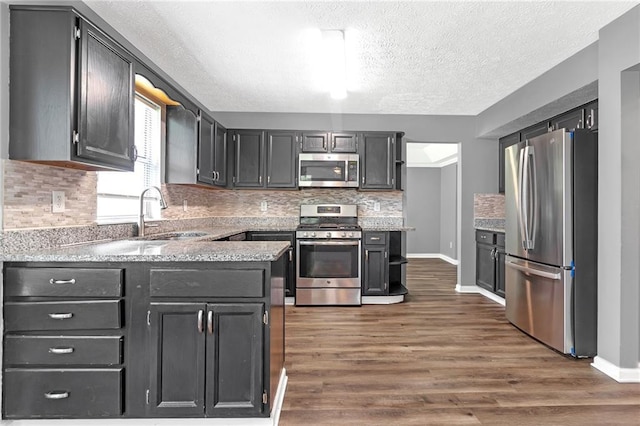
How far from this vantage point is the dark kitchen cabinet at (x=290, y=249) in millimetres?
4317

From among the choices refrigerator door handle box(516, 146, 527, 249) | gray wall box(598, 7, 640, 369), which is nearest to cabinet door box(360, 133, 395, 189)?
refrigerator door handle box(516, 146, 527, 249)

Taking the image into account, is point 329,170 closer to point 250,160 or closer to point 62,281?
point 250,160

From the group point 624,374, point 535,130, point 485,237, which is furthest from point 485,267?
point 624,374

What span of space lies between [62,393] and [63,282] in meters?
0.53

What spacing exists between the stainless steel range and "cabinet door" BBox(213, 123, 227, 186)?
115 centimetres

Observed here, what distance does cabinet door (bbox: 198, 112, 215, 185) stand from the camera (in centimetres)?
362

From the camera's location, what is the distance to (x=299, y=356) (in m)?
2.76

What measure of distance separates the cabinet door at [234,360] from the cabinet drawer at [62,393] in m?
0.46

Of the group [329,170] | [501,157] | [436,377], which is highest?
[501,157]

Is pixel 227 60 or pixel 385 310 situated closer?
pixel 227 60

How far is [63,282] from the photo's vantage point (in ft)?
5.55

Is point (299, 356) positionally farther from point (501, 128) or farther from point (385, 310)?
point (501, 128)

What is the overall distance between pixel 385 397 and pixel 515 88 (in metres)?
3.43

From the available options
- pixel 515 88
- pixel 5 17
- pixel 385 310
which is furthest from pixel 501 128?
pixel 5 17
